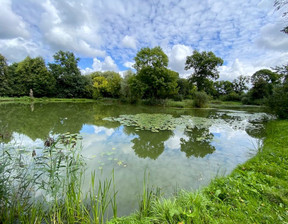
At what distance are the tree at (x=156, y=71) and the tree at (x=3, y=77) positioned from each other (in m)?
23.7

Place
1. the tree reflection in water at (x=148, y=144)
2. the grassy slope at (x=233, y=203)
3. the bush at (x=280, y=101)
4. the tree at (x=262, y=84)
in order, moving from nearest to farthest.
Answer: the grassy slope at (x=233, y=203)
the tree reflection in water at (x=148, y=144)
the bush at (x=280, y=101)
the tree at (x=262, y=84)

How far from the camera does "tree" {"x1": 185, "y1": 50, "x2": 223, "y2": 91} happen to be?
77.1ft

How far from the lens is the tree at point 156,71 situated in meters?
19.2

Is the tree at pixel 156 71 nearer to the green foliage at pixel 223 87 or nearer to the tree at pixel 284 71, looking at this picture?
the tree at pixel 284 71

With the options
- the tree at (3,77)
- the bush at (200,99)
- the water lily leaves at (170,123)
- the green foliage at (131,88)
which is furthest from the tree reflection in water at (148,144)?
the tree at (3,77)

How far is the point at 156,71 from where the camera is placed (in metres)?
19.2

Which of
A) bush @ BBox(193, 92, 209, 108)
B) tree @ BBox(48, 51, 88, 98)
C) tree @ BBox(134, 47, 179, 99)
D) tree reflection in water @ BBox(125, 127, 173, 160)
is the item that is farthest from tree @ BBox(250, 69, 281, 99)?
tree @ BBox(48, 51, 88, 98)

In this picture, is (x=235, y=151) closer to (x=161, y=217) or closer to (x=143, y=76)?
(x=161, y=217)

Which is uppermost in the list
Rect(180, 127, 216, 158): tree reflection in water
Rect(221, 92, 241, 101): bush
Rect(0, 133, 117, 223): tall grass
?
Rect(221, 92, 241, 101): bush

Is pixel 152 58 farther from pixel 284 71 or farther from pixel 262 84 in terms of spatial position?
pixel 262 84

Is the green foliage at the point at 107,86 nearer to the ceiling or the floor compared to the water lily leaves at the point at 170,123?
nearer to the ceiling

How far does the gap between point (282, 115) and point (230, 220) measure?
436 inches

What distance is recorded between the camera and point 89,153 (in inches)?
146

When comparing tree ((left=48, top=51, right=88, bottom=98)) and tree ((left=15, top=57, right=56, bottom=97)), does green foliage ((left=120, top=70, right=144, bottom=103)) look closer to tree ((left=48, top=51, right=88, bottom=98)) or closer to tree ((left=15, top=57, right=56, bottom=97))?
tree ((left=48, top=51, right=88, bottom=98))
